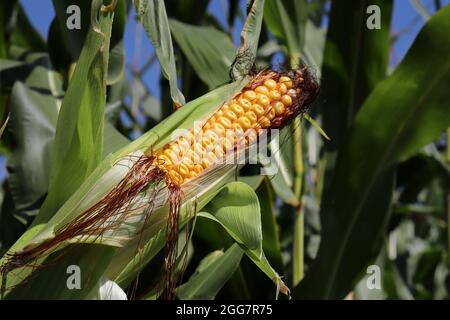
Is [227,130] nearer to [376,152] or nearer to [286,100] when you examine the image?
[286,100]

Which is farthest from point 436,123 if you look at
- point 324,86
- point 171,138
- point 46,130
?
point 46,130

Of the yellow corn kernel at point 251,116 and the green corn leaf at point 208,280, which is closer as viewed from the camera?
the yellow corn kernel at point 251,116

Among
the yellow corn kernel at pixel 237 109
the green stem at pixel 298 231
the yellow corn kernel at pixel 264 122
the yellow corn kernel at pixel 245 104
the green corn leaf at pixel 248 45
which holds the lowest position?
the green stem at pixel 298 231

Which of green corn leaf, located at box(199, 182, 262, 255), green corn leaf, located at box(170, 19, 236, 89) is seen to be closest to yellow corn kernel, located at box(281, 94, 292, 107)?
green corn leaf, located at box(199, 182, 262, 255)

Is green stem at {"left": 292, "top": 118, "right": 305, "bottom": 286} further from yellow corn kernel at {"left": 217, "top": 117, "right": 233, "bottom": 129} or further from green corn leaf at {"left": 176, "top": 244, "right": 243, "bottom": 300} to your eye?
yellow corn kernel at {"left": 217, "top": 117, "right": 233, "bottom": 129}

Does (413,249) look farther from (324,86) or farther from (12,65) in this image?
(12,65)

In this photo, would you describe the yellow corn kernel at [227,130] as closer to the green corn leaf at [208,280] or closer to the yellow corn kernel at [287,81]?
the yellow corn kernel at [287,81]

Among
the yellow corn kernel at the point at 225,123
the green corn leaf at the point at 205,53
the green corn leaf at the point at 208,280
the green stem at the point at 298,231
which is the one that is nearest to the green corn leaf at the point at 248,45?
the yellow corn kernel at the point at 225,123

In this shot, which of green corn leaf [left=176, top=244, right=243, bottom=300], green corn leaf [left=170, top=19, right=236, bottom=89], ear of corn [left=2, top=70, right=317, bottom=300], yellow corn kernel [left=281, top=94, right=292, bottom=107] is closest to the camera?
ear of corn [left=2, top=70, right=317, bottom=300]
